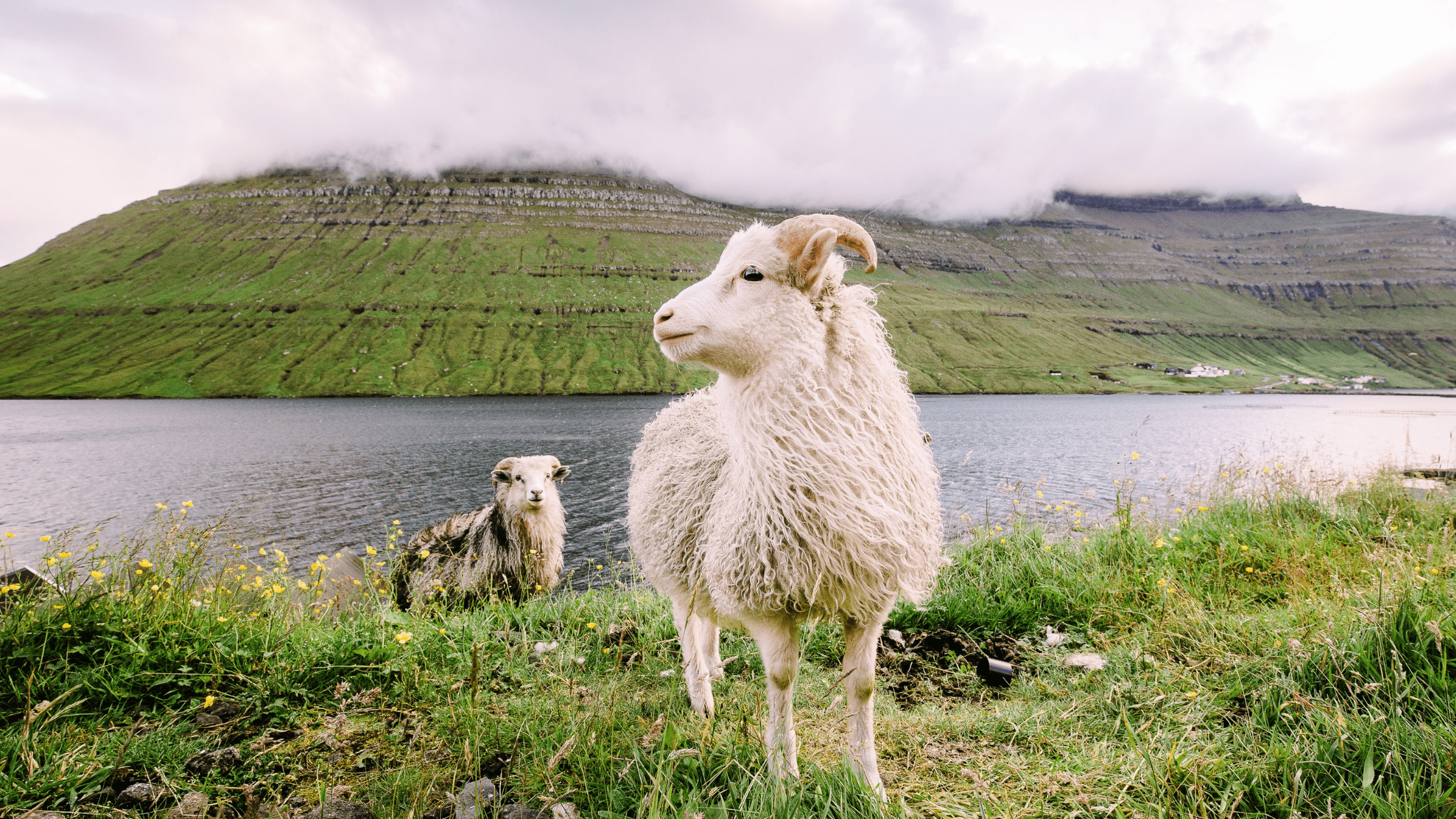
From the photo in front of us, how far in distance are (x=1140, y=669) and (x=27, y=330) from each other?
9150 inches

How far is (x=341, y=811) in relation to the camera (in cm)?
310

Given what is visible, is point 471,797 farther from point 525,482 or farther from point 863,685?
point 525,482

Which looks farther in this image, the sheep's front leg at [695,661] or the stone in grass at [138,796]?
the sheep's front leg at [695,661]

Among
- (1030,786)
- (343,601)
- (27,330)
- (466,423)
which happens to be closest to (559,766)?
(1030,786)

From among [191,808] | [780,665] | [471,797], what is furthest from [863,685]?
[191,808]

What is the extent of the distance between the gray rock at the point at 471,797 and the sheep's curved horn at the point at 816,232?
3.39 m

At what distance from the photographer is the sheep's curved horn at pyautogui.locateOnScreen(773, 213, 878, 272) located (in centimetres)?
367

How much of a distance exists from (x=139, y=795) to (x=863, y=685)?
161 inches

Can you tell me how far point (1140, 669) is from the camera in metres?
4.70

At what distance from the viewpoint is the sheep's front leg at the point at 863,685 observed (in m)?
3.77

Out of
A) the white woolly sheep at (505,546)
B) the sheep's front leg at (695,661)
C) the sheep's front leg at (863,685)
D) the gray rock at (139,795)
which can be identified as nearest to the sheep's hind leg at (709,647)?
the sheep's front leg at (695,661)

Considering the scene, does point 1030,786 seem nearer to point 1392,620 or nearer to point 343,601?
point 1392,620

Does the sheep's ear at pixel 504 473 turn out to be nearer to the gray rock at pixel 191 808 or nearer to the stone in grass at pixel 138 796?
the stone in grass at pixel 138 796

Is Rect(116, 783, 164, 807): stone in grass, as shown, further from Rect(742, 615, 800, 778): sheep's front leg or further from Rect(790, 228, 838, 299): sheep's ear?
Rect(790, 228, 838, 299): sheep's ear
